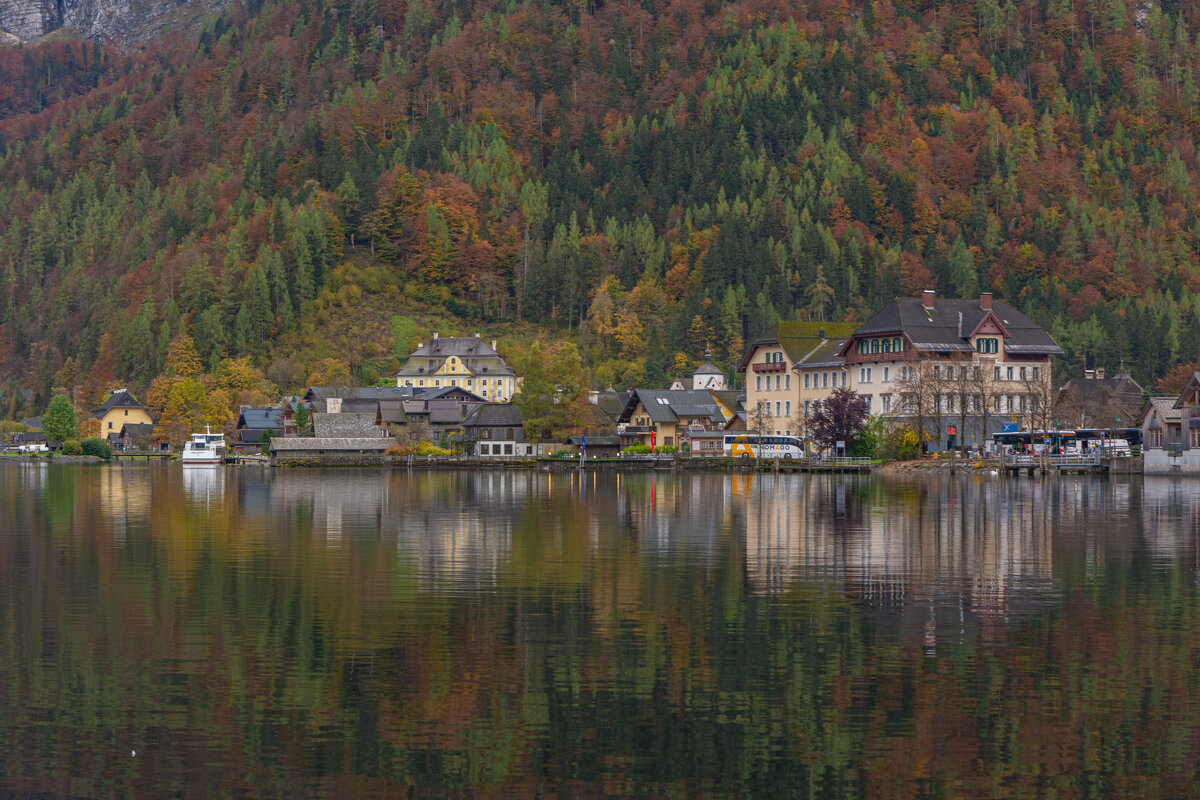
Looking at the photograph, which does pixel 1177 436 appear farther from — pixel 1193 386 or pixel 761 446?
pixel 761 446

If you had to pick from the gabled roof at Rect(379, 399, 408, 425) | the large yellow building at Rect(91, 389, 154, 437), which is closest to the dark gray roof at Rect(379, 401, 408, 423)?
the gabled roof at Rect(379, 399, 408, 425)

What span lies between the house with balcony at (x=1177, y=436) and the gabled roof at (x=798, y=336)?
35.0 metres

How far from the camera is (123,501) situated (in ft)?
217

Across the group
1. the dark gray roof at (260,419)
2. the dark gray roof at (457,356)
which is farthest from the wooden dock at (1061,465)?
the dark gray roof at (457,356)

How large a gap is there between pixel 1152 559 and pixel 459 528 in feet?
66.4

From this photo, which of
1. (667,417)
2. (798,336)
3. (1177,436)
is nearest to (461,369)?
(667,417)

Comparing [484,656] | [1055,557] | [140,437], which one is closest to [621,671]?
[484,656]

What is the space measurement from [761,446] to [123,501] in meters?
57.5

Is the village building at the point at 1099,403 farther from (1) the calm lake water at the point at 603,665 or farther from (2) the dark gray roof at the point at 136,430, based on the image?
(2) the dark gray roof at the point at 136,430

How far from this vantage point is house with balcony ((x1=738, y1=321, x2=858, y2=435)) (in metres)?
125

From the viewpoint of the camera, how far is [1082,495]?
221ft

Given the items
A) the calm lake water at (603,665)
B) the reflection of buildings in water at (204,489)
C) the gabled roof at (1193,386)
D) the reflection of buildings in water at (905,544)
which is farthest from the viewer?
the gabled roof at (1193,386)

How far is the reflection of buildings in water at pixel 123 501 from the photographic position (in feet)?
167

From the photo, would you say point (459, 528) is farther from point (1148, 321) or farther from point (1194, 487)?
point (1148, 321)
